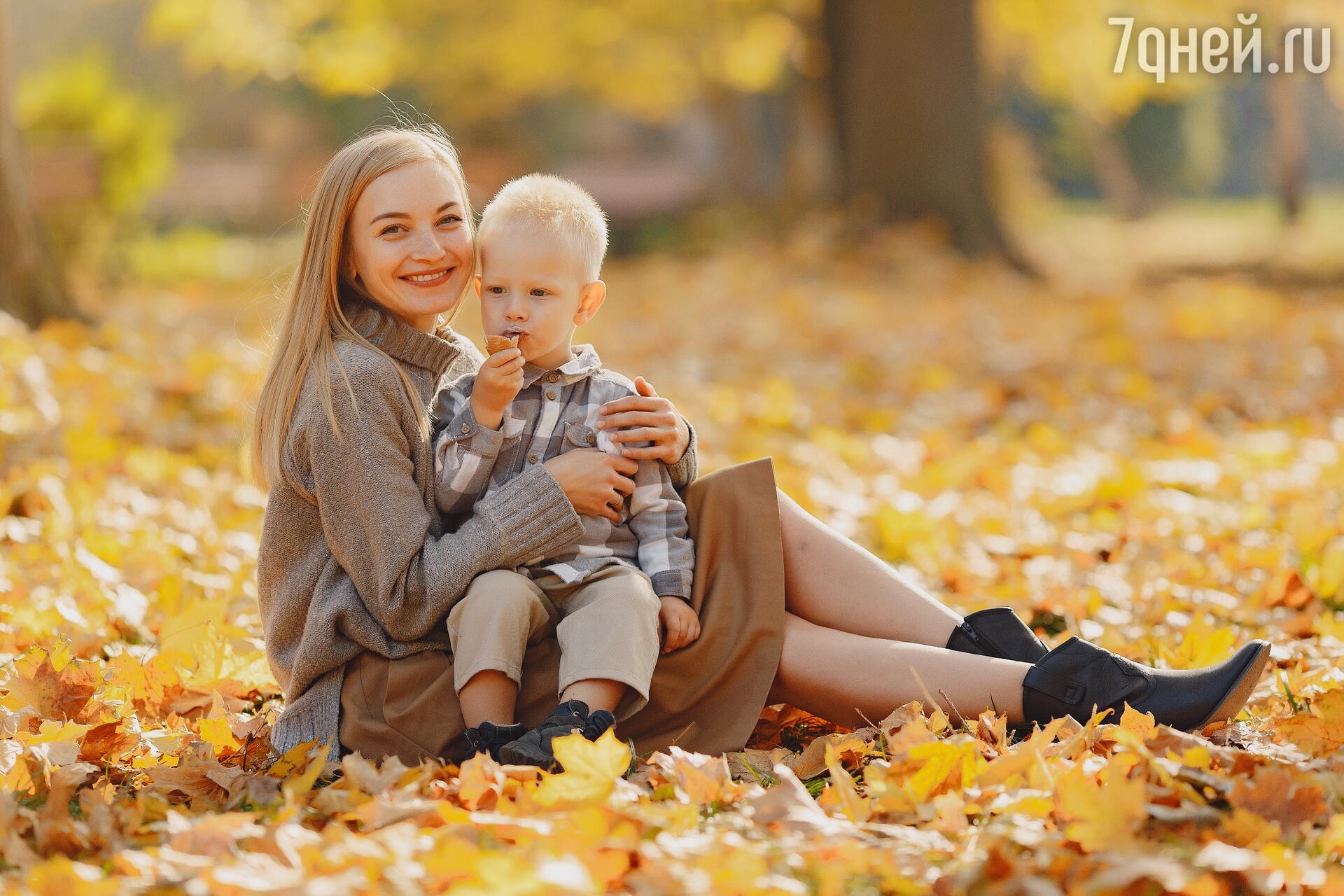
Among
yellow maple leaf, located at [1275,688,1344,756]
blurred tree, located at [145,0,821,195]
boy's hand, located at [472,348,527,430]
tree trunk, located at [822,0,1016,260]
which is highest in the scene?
blurred tree, located at [145,0,821,195]

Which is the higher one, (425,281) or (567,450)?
(425,281)

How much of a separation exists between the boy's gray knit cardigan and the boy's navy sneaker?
30cm

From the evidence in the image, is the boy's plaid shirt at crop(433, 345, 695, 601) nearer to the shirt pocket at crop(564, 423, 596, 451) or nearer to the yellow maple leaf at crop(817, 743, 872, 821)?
the shirt pocket at crop(564, 423, 596, 451)

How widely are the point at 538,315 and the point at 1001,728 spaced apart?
1110 millimetres

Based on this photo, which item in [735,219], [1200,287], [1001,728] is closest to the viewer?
[1001,728]

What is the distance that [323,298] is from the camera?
8.13ft

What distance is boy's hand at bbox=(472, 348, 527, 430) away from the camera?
232cm

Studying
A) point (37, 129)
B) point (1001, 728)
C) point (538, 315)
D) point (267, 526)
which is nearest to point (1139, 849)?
point (1001, 728)

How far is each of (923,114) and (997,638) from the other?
31.0ft

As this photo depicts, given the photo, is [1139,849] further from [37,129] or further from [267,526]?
[37,129]

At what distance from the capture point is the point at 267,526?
2.50 metres

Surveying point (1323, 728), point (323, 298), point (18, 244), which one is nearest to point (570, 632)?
point (323, 298)

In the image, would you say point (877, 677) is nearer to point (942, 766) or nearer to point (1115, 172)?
point (942, 766)

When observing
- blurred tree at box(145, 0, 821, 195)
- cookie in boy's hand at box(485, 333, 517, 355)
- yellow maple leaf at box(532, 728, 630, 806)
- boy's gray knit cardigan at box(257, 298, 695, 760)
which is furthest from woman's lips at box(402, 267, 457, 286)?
blurred tree at box(145, 0, 821, 195)
